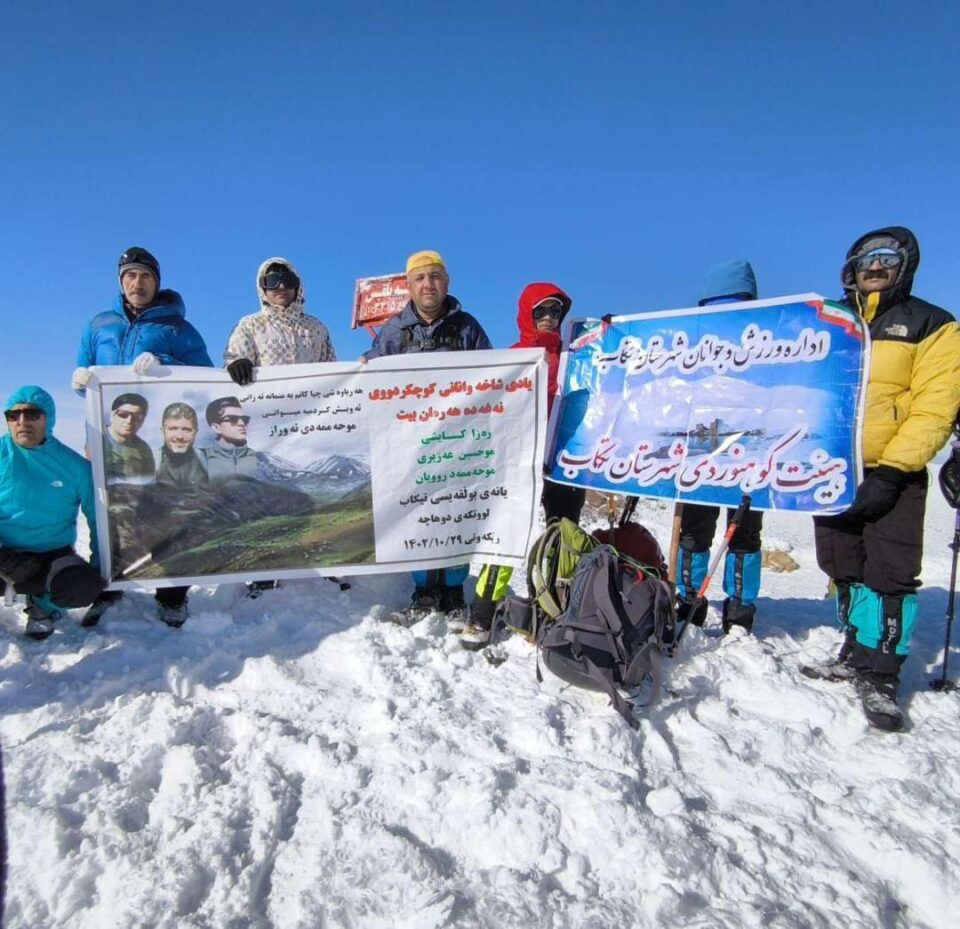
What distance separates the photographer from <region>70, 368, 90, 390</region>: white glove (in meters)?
3.80

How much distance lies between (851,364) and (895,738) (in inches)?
91.7

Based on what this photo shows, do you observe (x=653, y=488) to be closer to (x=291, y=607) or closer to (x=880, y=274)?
(x=880, y=274)

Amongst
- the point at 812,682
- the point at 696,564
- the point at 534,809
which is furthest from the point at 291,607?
the point at 812,682

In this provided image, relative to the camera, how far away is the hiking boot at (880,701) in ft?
10.8

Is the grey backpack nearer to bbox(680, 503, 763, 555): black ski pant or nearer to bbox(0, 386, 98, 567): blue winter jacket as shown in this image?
bbox(680, 503, 763, 555): black ski pant

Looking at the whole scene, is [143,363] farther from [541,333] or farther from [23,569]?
[541,333]

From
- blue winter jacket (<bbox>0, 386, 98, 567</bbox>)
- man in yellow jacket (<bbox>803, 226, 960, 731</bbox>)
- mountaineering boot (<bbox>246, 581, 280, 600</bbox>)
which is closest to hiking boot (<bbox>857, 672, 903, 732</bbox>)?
man in yellow jacket (<bbox>803, 226, 960, 731</bbox>)

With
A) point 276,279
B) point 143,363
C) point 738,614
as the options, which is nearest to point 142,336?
point 143,363

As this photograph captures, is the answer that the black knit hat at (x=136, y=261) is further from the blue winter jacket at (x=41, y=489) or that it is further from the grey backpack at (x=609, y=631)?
the grey backpack at (x=609, y=631)

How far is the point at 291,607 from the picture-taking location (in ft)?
14.3

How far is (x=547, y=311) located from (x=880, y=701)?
3.51m

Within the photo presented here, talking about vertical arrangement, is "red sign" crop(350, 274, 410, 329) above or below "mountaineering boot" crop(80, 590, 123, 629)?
above

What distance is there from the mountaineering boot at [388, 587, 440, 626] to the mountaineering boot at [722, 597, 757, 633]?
Result: 238 centimetres

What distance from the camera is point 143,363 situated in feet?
12.7
